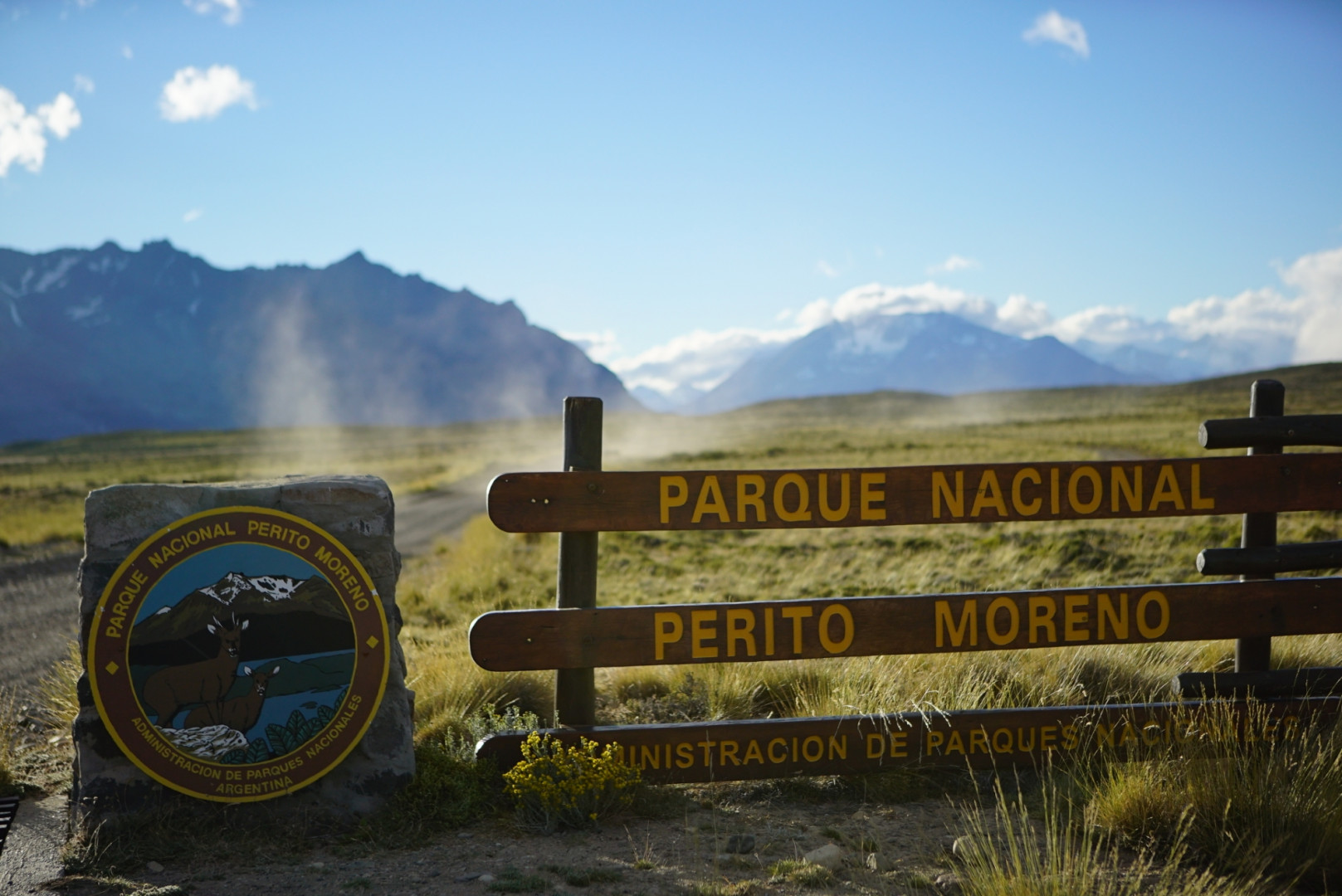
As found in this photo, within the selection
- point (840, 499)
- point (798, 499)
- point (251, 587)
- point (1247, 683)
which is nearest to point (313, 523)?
point (251, 587)

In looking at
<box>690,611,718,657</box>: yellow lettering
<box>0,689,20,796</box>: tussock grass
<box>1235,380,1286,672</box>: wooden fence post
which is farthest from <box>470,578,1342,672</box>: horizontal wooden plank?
<box>0,689,20,796</box>: tussock grass

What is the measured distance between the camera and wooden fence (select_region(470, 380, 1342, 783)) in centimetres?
424

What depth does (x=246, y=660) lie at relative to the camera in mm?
3998

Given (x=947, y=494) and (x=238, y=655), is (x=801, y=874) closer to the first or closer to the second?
(x=947, y=494)

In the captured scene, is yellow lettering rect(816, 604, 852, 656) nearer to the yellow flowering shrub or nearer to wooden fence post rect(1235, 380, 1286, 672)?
the yellow flowering shrub

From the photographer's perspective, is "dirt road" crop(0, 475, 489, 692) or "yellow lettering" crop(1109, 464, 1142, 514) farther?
"dirt road" crop(0, 475, 489, 692)

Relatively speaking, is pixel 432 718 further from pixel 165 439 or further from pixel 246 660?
pixel 165 439

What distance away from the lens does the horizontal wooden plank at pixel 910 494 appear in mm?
4227

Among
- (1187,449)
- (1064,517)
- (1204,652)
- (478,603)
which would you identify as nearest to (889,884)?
(1064,517)

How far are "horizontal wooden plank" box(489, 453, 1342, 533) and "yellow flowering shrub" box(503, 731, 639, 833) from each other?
105 cm

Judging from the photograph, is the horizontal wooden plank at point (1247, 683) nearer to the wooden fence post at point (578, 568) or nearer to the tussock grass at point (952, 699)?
the tussock grass at point (952, 699)

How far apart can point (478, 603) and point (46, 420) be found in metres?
232

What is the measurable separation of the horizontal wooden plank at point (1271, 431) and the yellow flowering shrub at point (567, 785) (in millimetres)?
3468

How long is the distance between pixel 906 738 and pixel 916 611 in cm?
64
